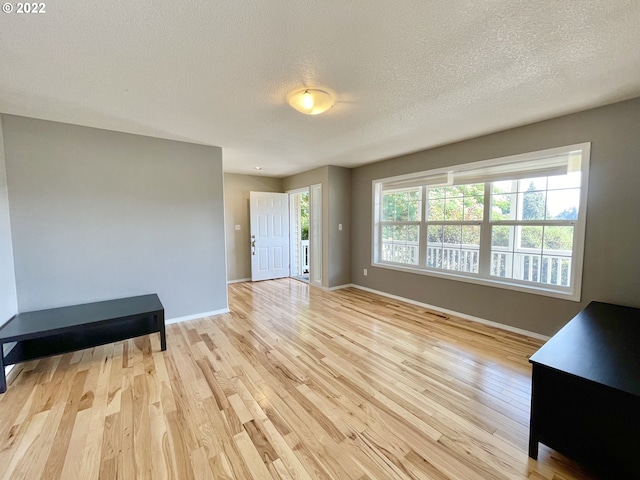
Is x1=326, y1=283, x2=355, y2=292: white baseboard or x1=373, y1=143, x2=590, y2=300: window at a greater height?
x1=373, y1=143, x2=590, y2=300: window

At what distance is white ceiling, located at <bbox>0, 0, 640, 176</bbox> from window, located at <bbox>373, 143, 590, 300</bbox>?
1.91 feet

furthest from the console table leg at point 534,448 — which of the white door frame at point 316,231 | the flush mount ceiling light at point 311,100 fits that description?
the white door frame at point 316,231

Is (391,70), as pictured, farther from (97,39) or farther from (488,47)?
(97,39)

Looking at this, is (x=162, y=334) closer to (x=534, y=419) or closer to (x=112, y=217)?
(x=112, y=217)

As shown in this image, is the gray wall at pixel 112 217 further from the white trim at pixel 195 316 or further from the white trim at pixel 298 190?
the white trim at pixel 298 190

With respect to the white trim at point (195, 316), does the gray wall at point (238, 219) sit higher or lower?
higher

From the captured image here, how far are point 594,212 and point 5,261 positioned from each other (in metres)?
5.42

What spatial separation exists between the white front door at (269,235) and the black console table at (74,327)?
2.70m

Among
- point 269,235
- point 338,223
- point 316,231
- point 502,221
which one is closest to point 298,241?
point 269,235

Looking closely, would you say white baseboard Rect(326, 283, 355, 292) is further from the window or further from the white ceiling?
the white ceiling

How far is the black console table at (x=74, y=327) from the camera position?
2.08m

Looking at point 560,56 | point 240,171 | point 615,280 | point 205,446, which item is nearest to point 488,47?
point 560,56

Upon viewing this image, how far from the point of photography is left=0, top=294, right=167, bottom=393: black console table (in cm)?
208

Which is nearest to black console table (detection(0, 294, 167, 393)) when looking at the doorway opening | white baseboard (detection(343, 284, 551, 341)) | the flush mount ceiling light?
the flush mount ceiling light
